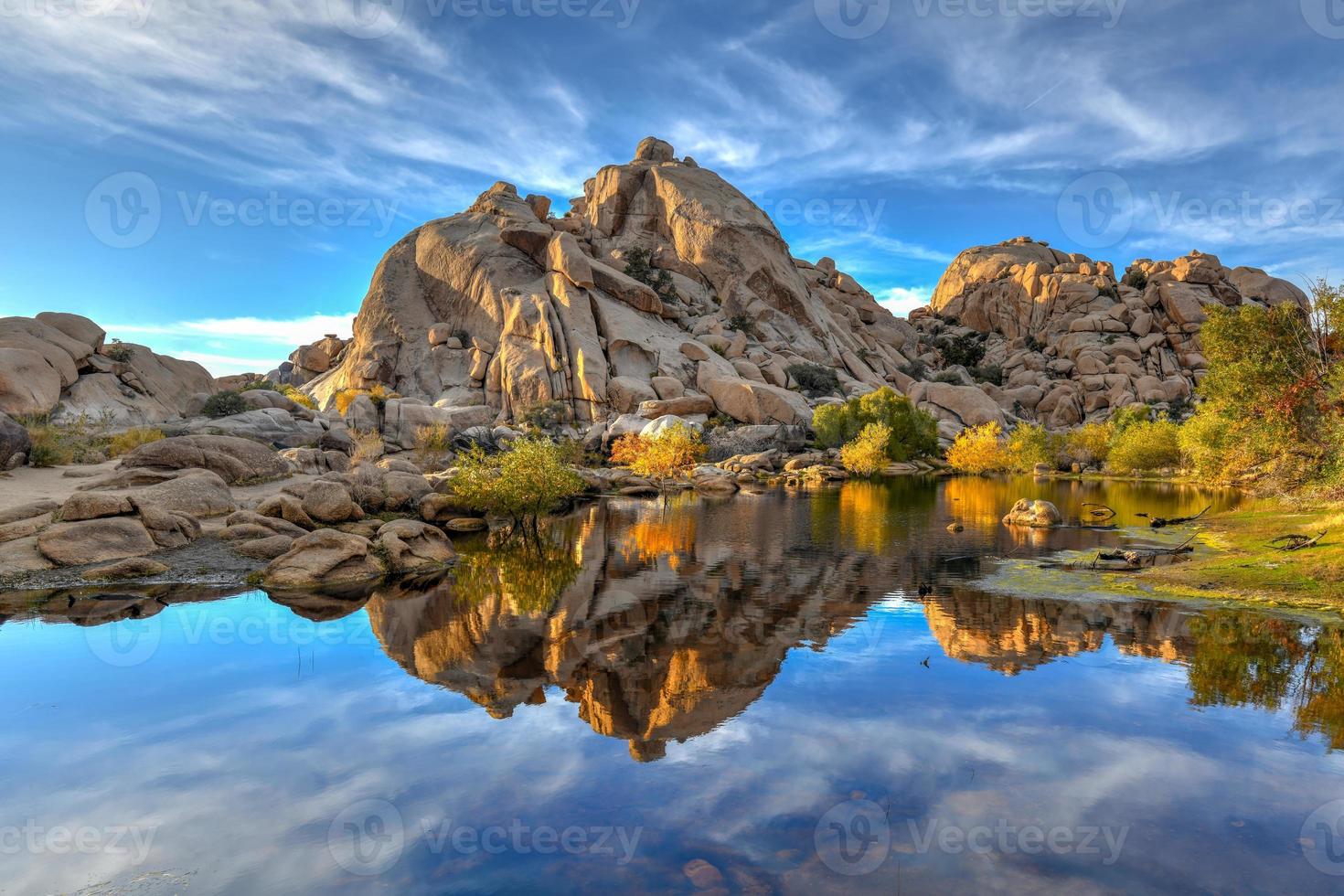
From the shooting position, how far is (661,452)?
56.0m

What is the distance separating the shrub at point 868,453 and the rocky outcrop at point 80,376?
180 ft

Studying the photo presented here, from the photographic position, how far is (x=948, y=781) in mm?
9000

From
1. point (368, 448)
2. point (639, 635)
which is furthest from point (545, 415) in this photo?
point (639, 635)

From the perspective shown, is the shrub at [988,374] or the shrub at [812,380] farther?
the shrub at [988,374]

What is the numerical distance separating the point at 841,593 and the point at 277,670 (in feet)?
46.4

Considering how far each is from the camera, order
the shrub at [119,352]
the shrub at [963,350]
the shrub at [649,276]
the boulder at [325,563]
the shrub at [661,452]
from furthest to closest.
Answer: the shrub at [963,350] → the shrub at [649,276] → the shrub at [661,452] → the shrub at [119,352] → the boulder at [325,563]

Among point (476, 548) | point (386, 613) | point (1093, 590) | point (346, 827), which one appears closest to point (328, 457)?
point (476, 548)

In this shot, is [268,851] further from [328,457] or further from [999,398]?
[999,398]

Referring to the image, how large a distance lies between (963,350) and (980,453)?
59885 millimetres

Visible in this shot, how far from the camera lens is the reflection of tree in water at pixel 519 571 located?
1880cm

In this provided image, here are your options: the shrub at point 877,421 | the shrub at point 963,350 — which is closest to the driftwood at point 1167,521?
the shrub at point 877,421

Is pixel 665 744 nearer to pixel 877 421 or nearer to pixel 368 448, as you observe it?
pixel 368 448

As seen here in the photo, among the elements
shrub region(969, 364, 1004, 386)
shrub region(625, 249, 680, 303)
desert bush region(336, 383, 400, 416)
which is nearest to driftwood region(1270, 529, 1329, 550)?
desert bush region(336, 383, 400, 416)

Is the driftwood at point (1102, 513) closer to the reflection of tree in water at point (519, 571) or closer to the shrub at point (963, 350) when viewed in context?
the reflection of tree in water at point (519, 571)
